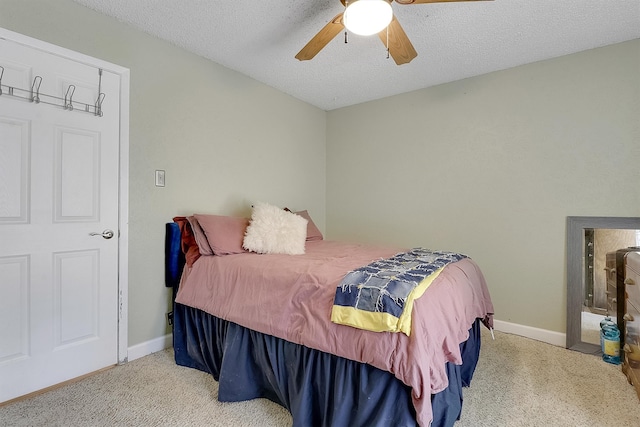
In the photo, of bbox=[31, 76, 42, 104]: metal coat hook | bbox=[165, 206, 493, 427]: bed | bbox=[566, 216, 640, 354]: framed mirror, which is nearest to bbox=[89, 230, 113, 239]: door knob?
bbox=[165, 206, 493, 427]: bed

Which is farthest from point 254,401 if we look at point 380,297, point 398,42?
point 398,42

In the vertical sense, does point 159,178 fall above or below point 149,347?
above

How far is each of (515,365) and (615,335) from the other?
0.77 m

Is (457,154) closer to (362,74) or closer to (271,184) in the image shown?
(362,74)

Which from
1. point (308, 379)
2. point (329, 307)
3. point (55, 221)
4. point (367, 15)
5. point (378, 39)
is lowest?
point (308, 379)

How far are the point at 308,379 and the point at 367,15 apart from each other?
5.81 feet

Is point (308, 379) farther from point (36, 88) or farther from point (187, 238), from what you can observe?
point (36, 88)

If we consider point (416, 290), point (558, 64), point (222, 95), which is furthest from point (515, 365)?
point (222, 95)

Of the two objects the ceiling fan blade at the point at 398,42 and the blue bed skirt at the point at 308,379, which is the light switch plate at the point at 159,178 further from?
the ceiling fan blade at the point at 398,42

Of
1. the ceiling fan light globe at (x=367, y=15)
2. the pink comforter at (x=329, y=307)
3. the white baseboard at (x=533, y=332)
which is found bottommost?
the white baseboard at (x=533, y=332)

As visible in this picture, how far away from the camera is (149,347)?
2273mm

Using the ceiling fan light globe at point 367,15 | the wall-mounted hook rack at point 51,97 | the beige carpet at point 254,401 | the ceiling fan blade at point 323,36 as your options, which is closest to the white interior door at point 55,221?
the wall-mounted hook rack at point 51,97

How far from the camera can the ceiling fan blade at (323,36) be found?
1.71 m

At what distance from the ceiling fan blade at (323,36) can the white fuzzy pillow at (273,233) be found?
1150 mm
